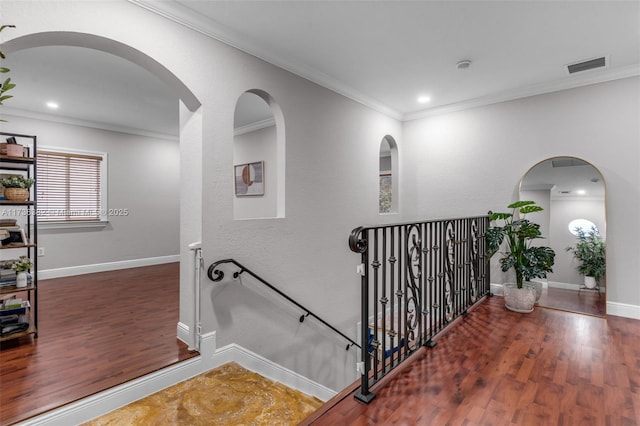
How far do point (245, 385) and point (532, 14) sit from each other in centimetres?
362

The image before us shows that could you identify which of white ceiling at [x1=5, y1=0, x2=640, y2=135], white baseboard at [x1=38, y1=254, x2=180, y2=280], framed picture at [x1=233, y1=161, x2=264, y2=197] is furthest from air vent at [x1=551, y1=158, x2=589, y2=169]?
white baseboard at [x1=38, y1=254, x2=180, y2=280]

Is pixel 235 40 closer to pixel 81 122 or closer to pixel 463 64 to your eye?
pixel 463 64

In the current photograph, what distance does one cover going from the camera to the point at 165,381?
2.26 metres

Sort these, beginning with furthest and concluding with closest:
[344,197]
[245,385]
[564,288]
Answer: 1. [344,197]
2. [564,288]
3. [245,385]

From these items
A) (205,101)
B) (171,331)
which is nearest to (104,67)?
(205,101)

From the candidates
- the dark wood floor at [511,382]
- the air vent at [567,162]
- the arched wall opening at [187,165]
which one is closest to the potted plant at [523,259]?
the dark wood floor at [511,382]

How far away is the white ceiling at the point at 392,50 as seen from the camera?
2.45 metres

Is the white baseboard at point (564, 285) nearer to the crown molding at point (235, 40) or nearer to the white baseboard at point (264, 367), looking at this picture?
the white baseboard at point (264, 367)

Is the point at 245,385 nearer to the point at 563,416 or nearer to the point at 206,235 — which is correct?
the point at 206,235

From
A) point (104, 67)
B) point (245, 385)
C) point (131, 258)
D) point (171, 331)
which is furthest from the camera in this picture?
point (131, 258)

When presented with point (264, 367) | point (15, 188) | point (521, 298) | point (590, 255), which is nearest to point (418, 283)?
point (521, 298)

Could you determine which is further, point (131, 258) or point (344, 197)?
point (131, 258)

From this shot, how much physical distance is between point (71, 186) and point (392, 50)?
214 inches

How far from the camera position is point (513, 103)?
13.6 ft
